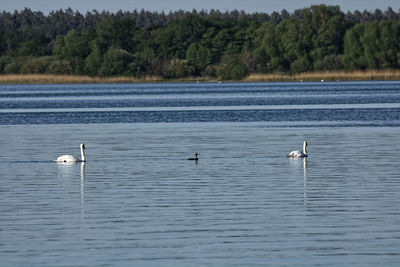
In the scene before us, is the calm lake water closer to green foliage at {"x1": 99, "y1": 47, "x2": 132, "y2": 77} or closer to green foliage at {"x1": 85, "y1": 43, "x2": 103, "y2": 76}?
green foliage at {"x1": 99, "y1": 47, "x2": 132, "y2": 77}

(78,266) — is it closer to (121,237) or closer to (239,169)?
(121,237)

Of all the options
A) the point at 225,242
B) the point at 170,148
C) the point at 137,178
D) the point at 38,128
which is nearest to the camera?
the point at 225,242

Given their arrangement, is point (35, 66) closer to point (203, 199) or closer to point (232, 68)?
point (232, 68)

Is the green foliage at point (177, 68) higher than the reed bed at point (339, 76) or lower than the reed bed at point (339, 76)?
higher

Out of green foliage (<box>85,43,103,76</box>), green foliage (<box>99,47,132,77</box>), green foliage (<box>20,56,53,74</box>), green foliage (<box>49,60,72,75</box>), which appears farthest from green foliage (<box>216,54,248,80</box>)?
green foliage (<box>20,56,53,74</box>)

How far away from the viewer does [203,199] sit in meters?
22.1

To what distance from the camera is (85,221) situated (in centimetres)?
1925

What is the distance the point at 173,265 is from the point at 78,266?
4.62 ft

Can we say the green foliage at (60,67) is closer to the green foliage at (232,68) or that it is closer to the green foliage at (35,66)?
the green foliage at (35,66)

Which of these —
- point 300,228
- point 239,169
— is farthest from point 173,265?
point 239,169

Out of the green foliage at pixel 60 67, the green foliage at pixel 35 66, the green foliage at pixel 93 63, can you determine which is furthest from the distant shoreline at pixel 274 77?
the green foliage at pixel 35 66

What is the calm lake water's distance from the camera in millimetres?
15961

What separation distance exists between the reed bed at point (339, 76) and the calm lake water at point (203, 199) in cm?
10459

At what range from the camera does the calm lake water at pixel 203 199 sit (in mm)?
15961
